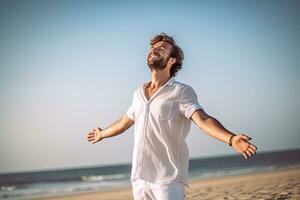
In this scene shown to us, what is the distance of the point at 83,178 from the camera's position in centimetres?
1784

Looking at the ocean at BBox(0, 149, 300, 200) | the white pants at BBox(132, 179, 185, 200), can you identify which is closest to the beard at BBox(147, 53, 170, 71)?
the white pants at BBox(132, 179, 185, 200)

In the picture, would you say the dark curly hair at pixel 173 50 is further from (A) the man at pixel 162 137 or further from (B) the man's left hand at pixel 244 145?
(B) the man's left hand at pixel 244 145

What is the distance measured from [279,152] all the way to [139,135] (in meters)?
27.9

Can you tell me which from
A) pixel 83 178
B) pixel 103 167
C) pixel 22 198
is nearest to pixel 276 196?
pixel 22 198

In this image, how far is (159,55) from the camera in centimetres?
184

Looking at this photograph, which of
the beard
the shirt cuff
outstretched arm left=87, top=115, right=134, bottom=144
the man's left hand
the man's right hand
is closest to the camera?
the man's left hand

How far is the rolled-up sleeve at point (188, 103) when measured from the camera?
5.61 ft

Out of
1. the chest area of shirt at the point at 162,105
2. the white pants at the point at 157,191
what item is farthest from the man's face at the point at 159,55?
the white pants at the point at 157,191

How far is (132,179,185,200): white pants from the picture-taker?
1733mm

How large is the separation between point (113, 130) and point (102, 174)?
1818cm

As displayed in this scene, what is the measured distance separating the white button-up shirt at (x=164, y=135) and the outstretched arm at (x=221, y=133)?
56 mm

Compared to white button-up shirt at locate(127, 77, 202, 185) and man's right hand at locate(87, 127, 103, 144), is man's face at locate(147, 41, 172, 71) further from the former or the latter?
man's right hand at locate(87, 127, 103, 144)

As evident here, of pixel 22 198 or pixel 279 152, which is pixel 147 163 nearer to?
pixel 22 198

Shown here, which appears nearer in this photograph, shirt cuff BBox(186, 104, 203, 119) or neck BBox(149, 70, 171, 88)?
shirt cuff BBox(186, 104, 203, 119)
